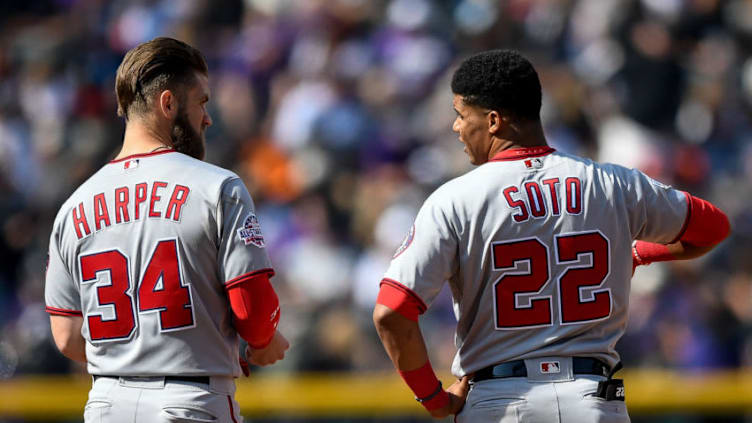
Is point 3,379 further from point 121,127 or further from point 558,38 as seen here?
point 558,38

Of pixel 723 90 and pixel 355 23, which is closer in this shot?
pixel 723 90

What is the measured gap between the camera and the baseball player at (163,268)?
11.1ft

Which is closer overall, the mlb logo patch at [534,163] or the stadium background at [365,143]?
the mlb logo patch at [534,163]

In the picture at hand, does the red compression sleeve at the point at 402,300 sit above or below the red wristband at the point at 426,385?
above

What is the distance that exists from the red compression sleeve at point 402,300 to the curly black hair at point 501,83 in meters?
0.68

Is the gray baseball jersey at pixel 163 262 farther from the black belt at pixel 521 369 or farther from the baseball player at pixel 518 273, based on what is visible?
the black belt at pixel 521 369

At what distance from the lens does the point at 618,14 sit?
921 cm

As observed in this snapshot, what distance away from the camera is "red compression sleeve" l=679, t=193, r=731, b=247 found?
3.71 meters

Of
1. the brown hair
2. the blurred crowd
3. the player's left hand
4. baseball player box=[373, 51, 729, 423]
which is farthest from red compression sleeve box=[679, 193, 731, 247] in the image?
the blurred crowd

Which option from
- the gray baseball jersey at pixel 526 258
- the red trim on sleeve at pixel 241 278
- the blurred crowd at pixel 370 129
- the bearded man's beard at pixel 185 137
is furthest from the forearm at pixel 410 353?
the blurred crowd at pixel 370 129

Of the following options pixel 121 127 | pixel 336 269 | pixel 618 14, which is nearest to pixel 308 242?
pixel 336 269

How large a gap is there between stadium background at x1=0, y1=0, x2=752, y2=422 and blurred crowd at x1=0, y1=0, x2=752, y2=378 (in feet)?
0.06

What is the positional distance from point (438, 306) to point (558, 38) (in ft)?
10.1

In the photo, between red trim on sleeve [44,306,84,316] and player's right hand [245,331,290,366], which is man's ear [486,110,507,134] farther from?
red trim on sleeve [44,306,84,316]
